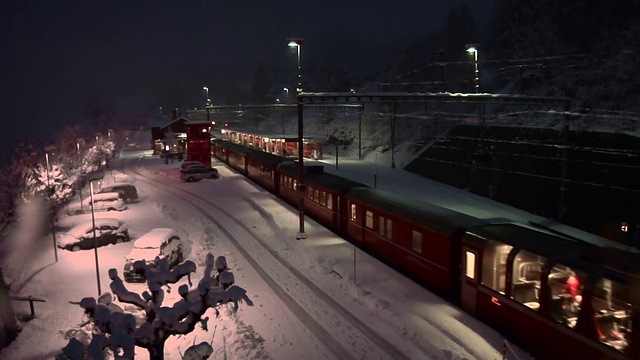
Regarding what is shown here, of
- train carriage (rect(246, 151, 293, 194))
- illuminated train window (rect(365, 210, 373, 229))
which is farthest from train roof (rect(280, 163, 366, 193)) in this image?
illuminated train window (rect(365, 210, 373, 229))

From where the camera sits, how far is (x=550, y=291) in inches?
386

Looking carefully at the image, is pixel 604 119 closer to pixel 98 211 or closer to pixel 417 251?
pixel 417 251

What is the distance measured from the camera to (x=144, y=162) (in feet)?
196

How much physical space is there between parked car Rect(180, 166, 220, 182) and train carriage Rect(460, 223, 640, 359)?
101 feet

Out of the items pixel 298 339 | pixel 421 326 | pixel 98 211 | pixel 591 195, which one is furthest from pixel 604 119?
pixel 98 211

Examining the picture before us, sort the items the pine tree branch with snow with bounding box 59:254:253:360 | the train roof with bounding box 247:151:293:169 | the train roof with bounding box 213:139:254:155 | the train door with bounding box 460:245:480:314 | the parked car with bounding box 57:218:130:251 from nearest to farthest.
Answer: the pine tree branch with snow with bounding box 59:254:253:360 < the train door with bounding box 460:245:480:314 < the parked car with bounding box 57:218:130:251 < the train roof with bounding box 247:151:293:169 < the train roof with bounding box 213:139:254:155

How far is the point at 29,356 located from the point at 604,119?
3356 cm

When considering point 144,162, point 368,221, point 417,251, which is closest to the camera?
point 417,251

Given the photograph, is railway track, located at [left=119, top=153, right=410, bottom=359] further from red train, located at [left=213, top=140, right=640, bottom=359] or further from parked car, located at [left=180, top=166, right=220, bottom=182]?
parked car, located at [left=180, top=166, right=220, bottom=182]

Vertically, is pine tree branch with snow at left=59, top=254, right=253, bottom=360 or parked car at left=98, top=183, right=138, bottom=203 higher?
pine tree branch with snow at left=59, top=254, right=253, bottom=360

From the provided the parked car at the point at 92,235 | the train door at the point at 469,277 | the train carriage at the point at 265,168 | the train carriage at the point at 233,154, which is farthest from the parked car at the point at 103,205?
the train door at the point at 469,277

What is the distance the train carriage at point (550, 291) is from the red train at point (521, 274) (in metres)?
0.02

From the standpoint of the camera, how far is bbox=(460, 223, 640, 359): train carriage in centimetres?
849

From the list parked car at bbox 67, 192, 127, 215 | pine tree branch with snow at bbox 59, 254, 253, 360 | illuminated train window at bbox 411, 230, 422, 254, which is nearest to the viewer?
pine tree branch with snow at bbox 59, 254, 253, 360
